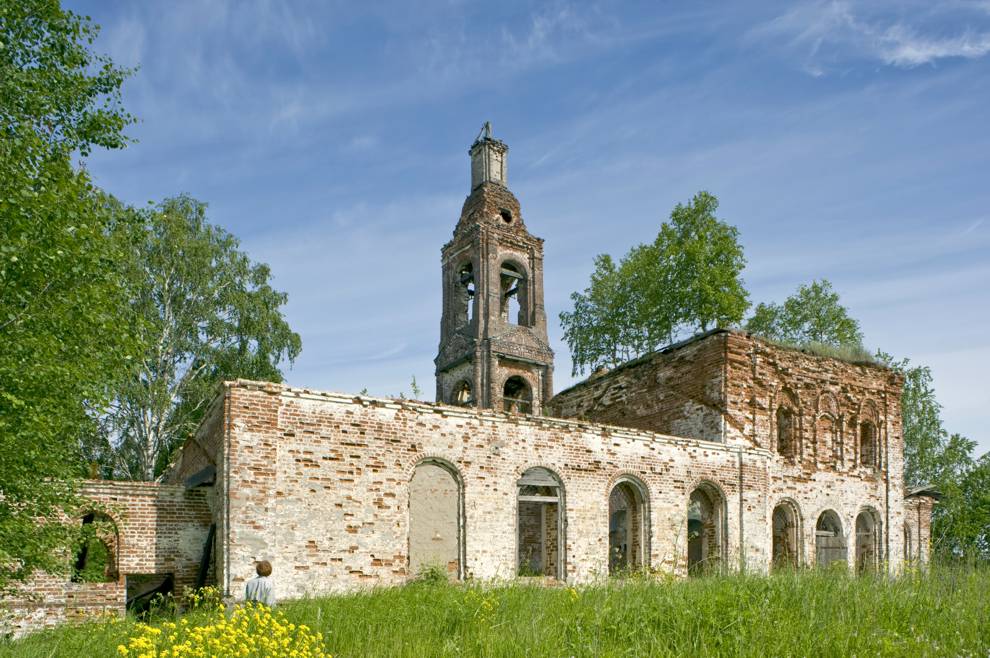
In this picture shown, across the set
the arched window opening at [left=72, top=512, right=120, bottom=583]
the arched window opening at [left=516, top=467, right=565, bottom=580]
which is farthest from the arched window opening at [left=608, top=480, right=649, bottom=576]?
the arched window opening at [left=72, top=512, right=120, bottom=583]

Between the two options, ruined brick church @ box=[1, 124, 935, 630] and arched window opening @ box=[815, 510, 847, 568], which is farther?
arched window opening @ box=[815, 510, 847, 568]

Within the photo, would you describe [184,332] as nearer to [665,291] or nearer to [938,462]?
[665,291]

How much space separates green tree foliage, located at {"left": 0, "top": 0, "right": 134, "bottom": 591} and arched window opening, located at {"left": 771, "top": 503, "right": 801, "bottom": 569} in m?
14.9

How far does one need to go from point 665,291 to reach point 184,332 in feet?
54.4

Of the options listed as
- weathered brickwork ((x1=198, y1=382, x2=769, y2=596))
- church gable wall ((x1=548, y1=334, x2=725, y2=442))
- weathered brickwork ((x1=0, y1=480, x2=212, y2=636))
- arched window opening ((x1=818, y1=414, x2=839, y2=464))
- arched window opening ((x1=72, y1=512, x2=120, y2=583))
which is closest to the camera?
arched window opening ((x1=72, y1=512, x2=120, y2=583))

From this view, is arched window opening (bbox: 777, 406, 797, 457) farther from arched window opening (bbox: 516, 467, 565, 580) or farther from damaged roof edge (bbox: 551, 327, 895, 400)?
arched window opening (bbox: 516, 467, 565, 580)

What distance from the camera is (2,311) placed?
9016mm

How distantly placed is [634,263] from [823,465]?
520 inches

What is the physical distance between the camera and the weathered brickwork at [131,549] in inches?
472

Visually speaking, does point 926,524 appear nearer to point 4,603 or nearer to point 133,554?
point 133,554

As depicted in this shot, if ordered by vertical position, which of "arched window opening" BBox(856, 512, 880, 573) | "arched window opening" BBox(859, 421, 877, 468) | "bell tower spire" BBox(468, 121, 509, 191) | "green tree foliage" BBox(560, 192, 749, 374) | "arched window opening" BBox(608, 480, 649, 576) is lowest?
"arched window opening" BBox(856, 512, 880, 573)

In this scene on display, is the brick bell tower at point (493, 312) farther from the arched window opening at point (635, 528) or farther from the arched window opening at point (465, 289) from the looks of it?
the arched window opening at point (635, 528)

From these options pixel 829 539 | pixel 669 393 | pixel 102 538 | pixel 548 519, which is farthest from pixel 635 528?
pixel 102 538

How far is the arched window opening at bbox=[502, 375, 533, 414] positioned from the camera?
95.0 feet
